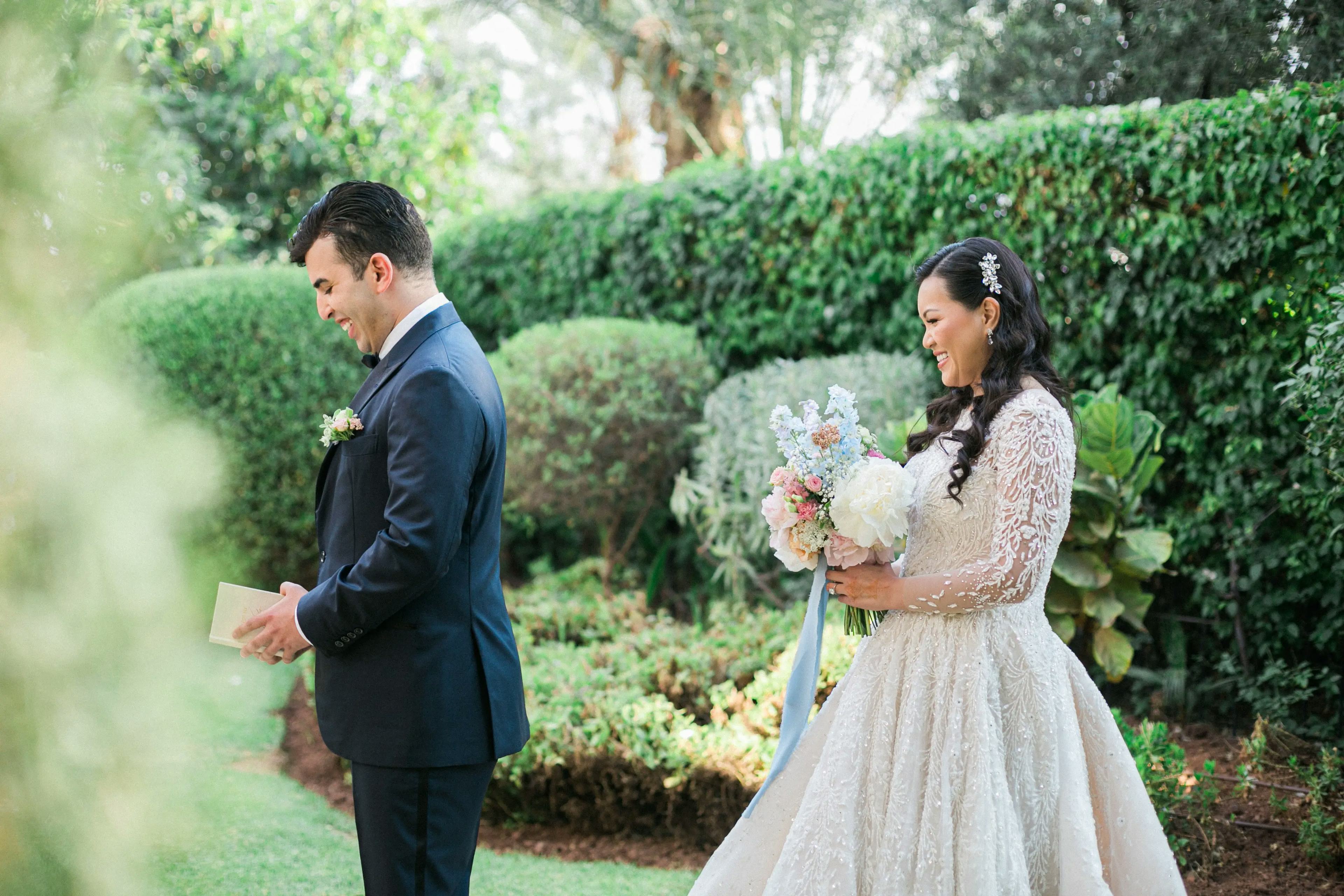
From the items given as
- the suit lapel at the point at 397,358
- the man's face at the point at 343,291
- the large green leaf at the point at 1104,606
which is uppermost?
the man's face at the point at 343,291

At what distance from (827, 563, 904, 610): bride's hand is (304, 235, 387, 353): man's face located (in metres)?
1.18

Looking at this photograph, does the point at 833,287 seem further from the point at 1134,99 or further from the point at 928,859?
the point at 928,859

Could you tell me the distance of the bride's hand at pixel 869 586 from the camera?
2.32m

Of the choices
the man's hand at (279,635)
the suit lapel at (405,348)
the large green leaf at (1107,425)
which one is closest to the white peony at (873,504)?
the suit lapel at (405,348)

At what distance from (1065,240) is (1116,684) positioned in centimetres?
215

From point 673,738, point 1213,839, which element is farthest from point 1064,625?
point 673,738

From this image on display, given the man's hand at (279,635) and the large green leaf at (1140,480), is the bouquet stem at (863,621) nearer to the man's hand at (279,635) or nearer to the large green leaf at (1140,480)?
the man's hand at (279,635)

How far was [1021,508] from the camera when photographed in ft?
7.18

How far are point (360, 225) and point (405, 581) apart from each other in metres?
0.73

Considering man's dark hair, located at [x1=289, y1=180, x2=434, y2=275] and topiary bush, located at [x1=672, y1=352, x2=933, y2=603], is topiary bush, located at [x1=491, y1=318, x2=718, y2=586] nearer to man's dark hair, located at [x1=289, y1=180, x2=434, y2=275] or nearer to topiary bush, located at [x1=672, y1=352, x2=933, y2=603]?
topiary bush, located at [x1=672, y1=352, x2=933, y2=603]

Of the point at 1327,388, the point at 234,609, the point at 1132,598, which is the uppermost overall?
the point at 1327,388

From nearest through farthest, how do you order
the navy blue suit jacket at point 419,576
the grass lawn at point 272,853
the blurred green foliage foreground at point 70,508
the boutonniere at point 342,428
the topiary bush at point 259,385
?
the blurred green foliage foreground at point 70,508 < the navy blue suit jacket at point 419,576 < the boutonniere at point 342,428 < the grass lawn at point 272,853 < the topiary bush at point 259,385

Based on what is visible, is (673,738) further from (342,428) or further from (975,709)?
(342,428)

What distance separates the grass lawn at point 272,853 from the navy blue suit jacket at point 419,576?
2.38 ft
